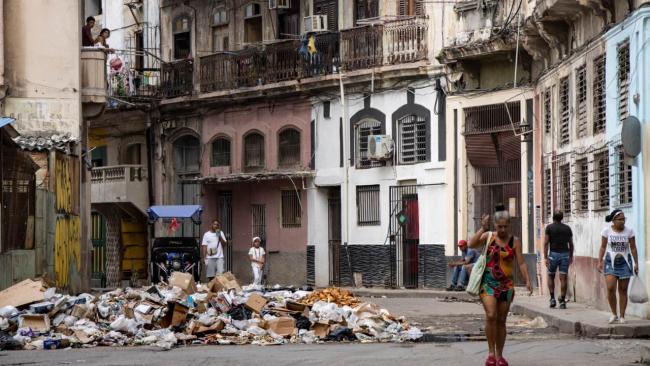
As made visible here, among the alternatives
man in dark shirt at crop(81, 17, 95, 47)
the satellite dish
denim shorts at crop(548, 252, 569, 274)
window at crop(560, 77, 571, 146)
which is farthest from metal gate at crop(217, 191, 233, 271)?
the satellite dish

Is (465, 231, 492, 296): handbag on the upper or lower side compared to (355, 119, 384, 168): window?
lower

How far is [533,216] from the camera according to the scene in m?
32.8

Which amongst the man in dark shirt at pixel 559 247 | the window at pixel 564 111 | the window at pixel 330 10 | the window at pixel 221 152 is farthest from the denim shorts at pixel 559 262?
the window at pixel 221 152

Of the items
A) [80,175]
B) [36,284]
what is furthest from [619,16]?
[80,175]

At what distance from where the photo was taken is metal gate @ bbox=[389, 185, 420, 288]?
121 feet

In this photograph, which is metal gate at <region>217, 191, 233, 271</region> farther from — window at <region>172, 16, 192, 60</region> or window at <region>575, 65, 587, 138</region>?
window at <region>575, 65, 587, 138</region>

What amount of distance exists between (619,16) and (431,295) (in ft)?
41.5

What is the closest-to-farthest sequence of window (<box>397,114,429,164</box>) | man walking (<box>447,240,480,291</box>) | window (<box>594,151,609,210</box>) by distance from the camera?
1. window (<box>594,151,609,210</box>)
2. man walking (<box>447,240,480,291</box>)
3. window (<box>397,114,429,164</box>)

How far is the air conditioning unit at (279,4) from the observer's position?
40.9 m

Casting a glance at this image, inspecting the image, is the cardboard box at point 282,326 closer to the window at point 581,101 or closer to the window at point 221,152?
the window at point 581,101

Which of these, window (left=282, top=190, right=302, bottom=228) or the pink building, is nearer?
the pink building

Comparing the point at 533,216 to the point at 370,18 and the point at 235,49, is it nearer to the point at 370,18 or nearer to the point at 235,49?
the point at 370,18

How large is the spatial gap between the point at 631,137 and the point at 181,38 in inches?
1065

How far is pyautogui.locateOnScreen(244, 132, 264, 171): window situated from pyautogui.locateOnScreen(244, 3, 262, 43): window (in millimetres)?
3059
